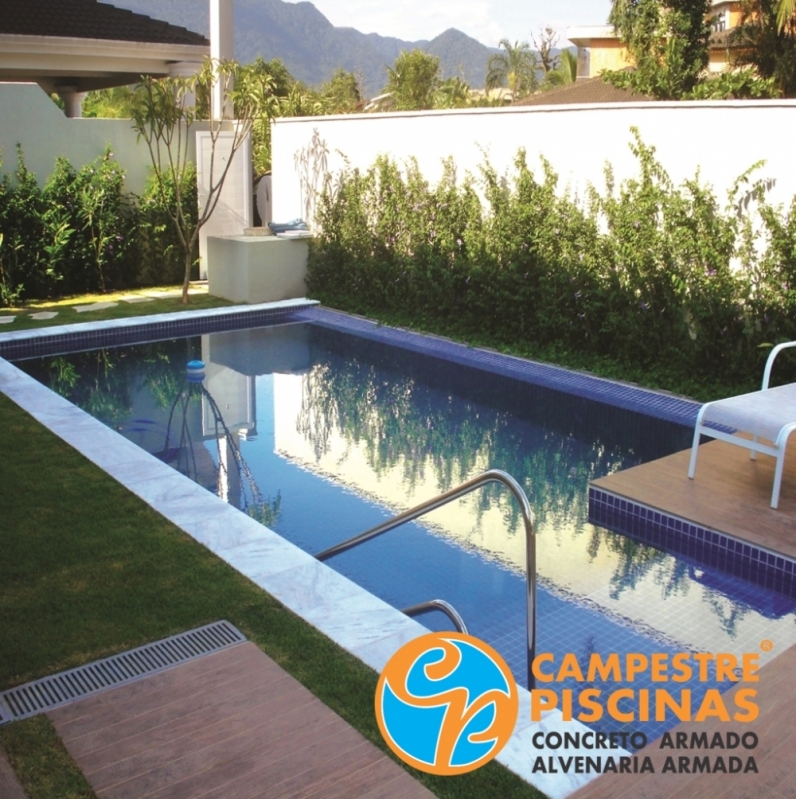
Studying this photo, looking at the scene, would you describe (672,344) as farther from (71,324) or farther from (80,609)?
(71,324)

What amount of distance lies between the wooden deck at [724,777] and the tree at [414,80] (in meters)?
51.6

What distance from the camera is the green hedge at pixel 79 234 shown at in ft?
41.4

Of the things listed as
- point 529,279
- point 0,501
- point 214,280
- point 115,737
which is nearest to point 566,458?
point 529,279

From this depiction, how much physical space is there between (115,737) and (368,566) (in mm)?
2394

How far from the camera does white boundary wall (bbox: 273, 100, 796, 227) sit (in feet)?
26.9

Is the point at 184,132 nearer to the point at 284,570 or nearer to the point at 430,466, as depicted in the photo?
the point at 430,466

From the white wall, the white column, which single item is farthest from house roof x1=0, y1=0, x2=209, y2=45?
the white wall

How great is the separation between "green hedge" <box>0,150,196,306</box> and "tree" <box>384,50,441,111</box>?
4060 cm

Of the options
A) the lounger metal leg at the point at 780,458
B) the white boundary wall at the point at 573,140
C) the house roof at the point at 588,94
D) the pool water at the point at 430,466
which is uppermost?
the house roof at the point at 588,94

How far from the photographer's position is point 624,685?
14.5 ft

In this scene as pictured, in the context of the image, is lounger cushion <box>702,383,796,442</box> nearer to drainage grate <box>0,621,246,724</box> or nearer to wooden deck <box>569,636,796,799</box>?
wooden deck <box>569,636,796,799</box>

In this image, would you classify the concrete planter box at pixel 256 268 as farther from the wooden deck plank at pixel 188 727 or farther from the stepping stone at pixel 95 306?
the wooden deck plank at pixel 188 727

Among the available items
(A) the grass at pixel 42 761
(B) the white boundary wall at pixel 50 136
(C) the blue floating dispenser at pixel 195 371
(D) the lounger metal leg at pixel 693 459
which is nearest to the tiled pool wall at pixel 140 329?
(C) the blue floating dispenser at pixel 195 371

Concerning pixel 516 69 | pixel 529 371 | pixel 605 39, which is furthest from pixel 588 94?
pixel 516 69
